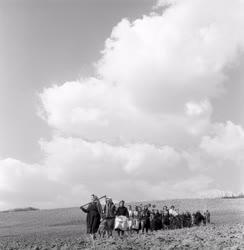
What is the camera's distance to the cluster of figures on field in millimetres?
21359

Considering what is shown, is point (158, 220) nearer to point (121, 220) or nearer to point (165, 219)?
point (165, 219)

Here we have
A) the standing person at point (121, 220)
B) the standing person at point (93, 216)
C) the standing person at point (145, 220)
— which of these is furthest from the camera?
the standing person at point (145, 220)

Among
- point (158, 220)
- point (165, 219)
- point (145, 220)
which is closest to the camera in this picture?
point (145, 220)

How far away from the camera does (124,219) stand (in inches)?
921

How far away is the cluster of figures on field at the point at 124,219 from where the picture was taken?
2136 cm

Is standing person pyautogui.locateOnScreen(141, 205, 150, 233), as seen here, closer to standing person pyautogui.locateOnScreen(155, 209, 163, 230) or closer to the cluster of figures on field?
→ the cluster of figures on field

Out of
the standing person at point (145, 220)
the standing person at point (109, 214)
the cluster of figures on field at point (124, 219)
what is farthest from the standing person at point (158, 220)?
the standing person at point (109, 214)

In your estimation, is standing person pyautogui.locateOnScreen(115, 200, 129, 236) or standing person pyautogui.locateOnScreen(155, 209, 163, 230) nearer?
standing person pyautogui.locateOnScreen(115, 200, 129, 236)

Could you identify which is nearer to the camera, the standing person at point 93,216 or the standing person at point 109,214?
the standing person at point 93,216

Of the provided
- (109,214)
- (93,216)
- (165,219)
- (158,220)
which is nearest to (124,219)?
(109,214)

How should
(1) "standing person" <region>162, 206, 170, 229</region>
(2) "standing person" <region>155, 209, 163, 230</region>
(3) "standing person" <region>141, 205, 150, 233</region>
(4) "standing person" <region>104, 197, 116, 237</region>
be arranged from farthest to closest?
1. (1) "standing person" <region>162, 206, 170, 229</region>
2. (2) "standing person" <region>155, 209, 163, 230</region>
3. (3) "standing person" <region>141, 205, 150, 233</region>
4. (4) "standing person" <region>104, 197, 116, 237</region>

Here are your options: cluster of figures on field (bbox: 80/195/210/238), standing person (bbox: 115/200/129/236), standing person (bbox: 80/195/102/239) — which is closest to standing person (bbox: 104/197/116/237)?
cluster of figures on field (bbox: 80/195/210/238)

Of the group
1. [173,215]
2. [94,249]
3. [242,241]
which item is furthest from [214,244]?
[173,215]

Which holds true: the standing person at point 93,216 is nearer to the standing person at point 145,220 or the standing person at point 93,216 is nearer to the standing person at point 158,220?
the standing person at point 145,220
